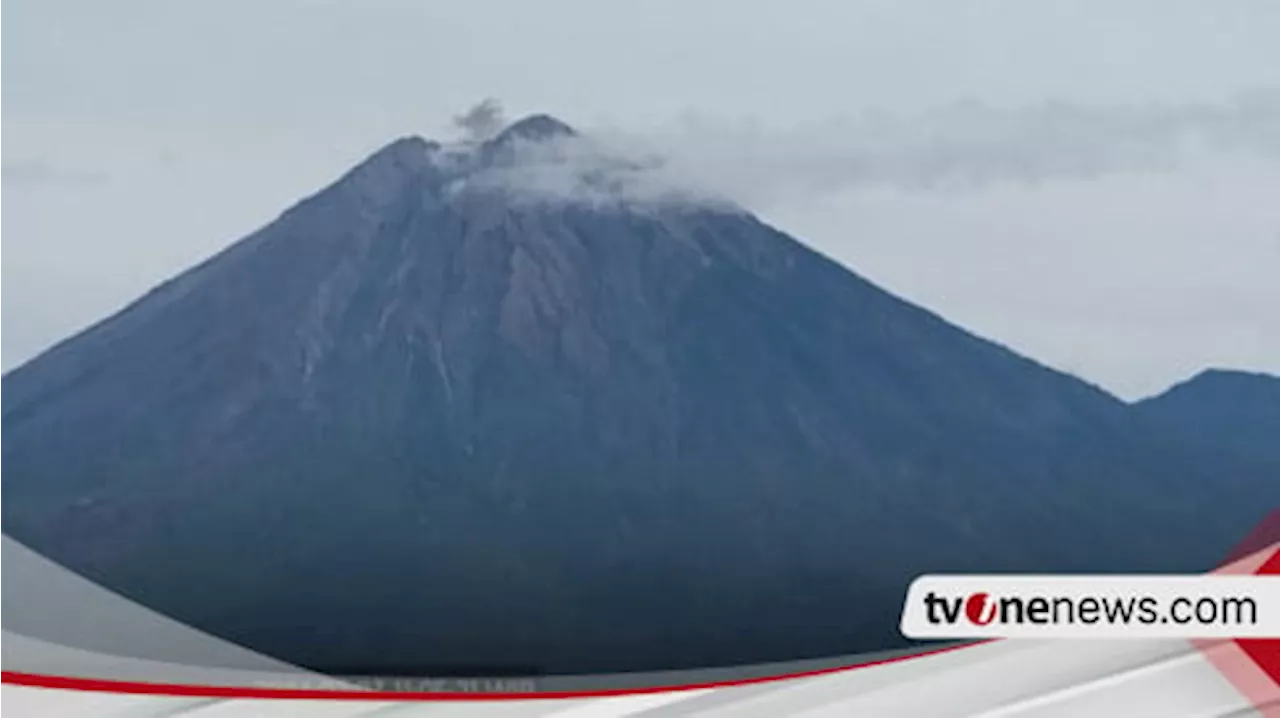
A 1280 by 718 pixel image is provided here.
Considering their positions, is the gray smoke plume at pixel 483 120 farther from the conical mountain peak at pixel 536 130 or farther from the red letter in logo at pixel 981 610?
the red letter in logo at pixel 981 610

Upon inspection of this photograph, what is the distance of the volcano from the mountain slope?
0.03 meters

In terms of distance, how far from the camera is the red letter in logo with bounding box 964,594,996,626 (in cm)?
121

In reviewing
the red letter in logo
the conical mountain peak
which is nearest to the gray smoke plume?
the conical mountain peak

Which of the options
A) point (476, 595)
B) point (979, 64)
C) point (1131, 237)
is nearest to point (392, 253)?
point (476, 595)

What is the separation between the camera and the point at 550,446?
1.30 m

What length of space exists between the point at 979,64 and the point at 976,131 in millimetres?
60

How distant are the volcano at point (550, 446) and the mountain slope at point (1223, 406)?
3cm

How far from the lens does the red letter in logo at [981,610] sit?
1.21 metres

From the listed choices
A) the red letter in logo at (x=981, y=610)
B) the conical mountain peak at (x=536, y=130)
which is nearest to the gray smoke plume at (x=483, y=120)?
the conical mountain peak at (x=536, y=130)

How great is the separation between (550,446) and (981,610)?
426 mm

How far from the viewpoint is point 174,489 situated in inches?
51.5

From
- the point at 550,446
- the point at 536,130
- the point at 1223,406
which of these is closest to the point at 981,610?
the point at 1223,406

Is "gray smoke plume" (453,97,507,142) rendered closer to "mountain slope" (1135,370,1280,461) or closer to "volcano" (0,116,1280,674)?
"volcano" (0,116,1280,674)

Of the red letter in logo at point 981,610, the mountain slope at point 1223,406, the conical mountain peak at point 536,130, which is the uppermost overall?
the conical mountain peak at point 536,130
